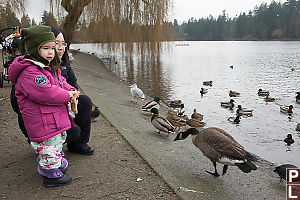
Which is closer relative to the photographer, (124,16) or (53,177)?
(53,177)

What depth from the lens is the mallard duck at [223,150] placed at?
3.23 meters

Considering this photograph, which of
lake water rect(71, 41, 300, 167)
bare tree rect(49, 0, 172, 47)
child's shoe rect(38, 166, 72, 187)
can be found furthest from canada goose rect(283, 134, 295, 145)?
bare tree rect(49, 0, 172, 47)

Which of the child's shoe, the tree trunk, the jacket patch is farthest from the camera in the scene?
the tree trunk

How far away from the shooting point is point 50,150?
99.2 inches

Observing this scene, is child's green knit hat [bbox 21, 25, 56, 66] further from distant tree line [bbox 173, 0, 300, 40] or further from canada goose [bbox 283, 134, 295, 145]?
distant tree line [bbox 173, 0, 300, 40]

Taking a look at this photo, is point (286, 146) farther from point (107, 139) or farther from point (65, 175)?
point (65, 175)

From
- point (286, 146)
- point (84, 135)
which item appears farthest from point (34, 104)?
point (286, 146)

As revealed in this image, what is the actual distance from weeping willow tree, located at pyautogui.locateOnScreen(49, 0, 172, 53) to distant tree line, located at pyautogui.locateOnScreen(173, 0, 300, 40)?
183 ft

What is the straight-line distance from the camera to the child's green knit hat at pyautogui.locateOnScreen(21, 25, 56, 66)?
2355mm

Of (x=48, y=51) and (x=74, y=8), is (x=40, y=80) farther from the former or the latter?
(x=74, y=8)

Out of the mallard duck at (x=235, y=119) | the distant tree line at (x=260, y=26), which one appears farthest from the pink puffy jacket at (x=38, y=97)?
the distant tree line at (x=260, y=26)

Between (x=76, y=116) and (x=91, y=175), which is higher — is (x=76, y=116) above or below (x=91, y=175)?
above
